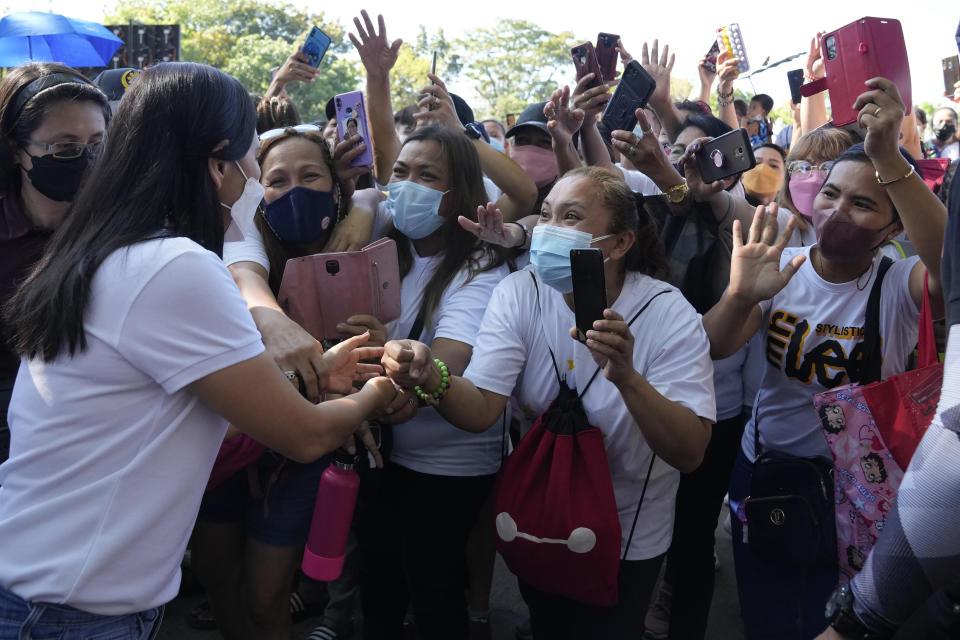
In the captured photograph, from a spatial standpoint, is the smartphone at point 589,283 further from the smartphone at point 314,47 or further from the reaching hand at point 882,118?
the smartphone at point 314,47

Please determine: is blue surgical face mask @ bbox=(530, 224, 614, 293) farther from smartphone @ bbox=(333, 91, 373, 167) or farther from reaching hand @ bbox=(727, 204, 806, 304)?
smartphone @ bbox=(333, 91, 373, 167)

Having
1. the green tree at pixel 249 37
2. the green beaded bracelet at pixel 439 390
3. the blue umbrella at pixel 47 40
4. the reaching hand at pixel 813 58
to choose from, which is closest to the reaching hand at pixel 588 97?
the green beaded bracelet at pixel 439 390

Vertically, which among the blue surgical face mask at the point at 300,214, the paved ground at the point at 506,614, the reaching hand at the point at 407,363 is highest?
the blue surgical face mask at the point at 300,214

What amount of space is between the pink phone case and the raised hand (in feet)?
3.06

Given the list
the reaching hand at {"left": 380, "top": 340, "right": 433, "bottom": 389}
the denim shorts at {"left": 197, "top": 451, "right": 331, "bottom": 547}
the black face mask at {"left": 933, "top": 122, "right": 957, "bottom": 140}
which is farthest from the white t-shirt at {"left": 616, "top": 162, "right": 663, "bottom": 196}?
the black face mask at {"left": 933, "top": 122, "right": 957, "bottom": 140}

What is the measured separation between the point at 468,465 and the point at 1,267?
1621 mm

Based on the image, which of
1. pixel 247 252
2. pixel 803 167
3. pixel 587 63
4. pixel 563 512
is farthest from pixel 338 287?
pixel 803 167

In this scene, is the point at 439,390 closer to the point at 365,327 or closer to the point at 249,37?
the point at 365,327

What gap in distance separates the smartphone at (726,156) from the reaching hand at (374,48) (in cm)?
145

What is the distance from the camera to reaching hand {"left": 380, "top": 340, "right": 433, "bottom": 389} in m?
2.15

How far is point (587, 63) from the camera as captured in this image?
3.10 metres

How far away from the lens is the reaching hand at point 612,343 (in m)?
1.93

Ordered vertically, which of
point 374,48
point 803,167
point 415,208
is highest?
point 374,48

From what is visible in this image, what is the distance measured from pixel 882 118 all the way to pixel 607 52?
1.37 m
